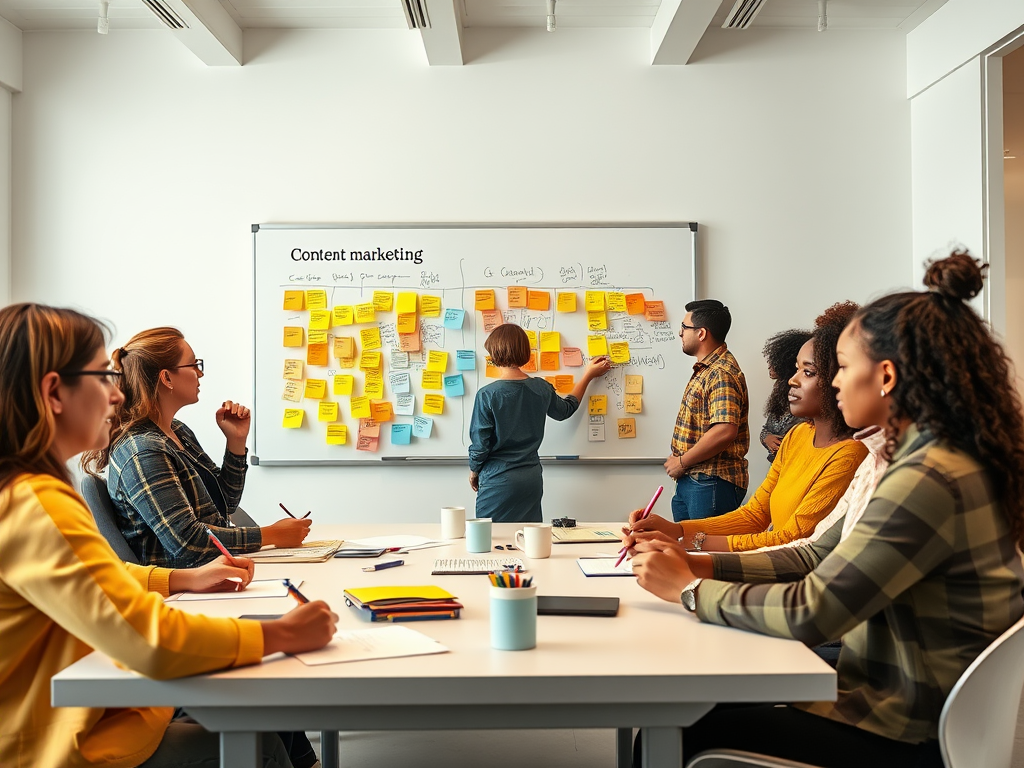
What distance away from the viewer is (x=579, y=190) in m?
4.18

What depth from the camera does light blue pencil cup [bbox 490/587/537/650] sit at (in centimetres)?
131

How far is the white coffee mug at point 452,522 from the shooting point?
249 cm

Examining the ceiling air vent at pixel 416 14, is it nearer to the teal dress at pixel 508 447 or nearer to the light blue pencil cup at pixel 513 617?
the teal dress at pixel 508 447

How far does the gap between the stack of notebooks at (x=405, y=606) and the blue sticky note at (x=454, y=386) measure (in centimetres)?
258

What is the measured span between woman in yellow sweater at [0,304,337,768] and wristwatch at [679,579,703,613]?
623 millimetres

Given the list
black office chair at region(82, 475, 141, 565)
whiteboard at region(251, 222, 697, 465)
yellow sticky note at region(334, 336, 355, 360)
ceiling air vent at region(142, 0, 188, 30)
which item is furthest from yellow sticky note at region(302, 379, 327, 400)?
black office chair at region(82, 475, 141, 565)

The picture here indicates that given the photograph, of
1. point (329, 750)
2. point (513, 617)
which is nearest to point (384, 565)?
point (329, 750)

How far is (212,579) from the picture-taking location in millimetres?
1744

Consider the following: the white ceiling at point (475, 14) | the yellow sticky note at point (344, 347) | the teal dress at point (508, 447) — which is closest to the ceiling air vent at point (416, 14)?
the white ceiling at point (475, 14)

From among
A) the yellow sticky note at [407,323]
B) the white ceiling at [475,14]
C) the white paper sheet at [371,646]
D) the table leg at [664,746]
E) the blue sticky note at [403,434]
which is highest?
the white ceiling at [475,14]

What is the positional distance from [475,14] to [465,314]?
1.43 metres

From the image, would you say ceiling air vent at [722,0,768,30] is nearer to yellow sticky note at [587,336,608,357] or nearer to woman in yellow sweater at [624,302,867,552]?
yellow sticky note at [587,336,608,357]

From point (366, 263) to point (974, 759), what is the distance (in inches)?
134

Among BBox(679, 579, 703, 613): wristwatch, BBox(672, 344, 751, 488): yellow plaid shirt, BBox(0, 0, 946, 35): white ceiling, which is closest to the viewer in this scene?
BBox(679, 579, 703, 613): wristwatch
